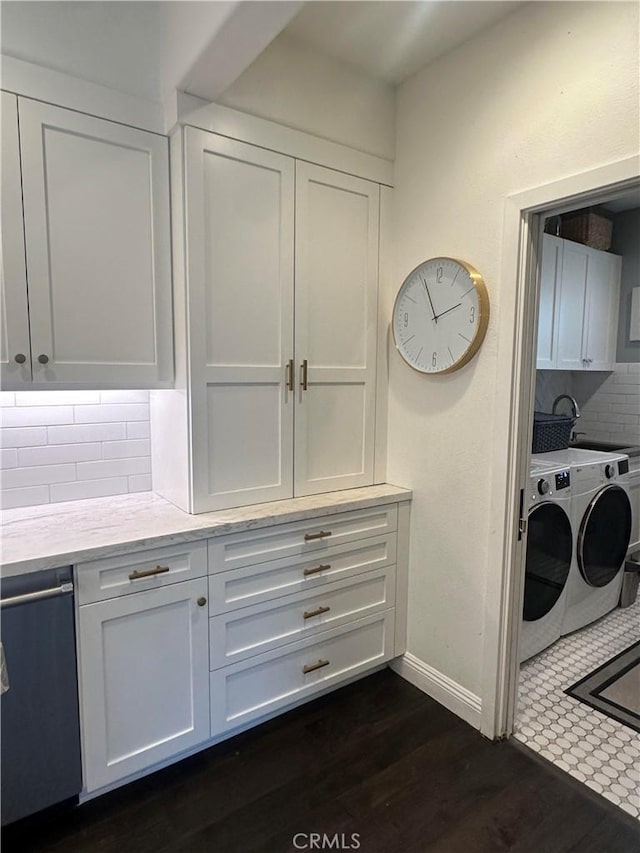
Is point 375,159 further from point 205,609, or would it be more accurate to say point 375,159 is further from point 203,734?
point 203,734

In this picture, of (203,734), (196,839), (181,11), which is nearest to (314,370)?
(181,11)

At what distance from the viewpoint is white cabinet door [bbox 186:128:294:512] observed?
1809mm

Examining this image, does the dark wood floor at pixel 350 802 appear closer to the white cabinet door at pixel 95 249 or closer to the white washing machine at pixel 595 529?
the white washing machine at pixel 595 529

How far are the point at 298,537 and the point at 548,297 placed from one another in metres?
2.15

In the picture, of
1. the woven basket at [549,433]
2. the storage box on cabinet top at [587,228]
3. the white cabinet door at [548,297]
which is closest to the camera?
the woven basket at [549,433]

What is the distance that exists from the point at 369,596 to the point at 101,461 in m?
1.35

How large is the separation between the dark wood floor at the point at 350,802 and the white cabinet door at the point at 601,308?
2.53 meters

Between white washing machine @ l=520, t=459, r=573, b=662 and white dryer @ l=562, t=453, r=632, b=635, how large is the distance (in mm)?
83

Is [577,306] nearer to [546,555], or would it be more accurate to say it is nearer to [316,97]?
[546,555]

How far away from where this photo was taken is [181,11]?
61.7 inches

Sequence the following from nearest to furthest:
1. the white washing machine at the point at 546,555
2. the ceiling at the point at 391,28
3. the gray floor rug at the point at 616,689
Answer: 1. the ceiling at the point at 391,28
2. the gray floor rug at the point at 616,689
3. the white washing machine at the point at 546,555

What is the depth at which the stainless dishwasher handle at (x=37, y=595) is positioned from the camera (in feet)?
4.55

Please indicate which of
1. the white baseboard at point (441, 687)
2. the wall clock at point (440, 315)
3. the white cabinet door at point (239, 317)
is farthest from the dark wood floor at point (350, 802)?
the wall clock at point (440, 315)

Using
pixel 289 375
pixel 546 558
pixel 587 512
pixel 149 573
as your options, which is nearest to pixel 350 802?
pixel 149 573
